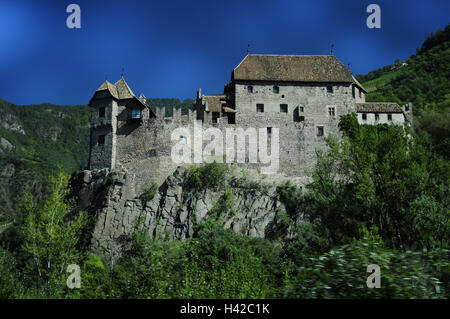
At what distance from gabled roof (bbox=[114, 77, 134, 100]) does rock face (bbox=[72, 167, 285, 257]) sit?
313 inches

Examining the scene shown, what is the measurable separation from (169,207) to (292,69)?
2133cm

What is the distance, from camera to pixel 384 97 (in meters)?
86.6

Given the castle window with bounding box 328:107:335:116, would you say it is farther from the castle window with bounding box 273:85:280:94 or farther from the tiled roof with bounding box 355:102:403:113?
the castle window with bounding box 273:85:280:94

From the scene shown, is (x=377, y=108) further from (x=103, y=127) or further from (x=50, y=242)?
(x=50, y=242)

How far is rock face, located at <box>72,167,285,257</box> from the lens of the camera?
1478 inches

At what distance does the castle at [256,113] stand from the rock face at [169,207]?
181cm

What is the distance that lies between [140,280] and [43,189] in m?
62.6

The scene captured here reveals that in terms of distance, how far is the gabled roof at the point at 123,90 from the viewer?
43.5 m

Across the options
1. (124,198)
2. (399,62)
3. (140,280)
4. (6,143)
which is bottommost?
(140,280)

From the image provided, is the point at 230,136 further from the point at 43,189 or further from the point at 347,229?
the point at 43,189

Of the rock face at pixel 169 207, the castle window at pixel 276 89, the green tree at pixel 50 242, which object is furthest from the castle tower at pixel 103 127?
the castle window at pixel 276 89

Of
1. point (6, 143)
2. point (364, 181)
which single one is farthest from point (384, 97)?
point (6, 143)

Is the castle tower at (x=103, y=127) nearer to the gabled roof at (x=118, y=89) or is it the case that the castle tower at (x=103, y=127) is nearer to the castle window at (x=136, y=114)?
the gabled roof at (x=118, y=89)

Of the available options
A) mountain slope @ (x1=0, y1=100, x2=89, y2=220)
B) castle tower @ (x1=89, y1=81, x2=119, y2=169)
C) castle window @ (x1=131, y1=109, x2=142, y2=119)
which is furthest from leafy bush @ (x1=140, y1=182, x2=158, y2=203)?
mountain slope @ (x1=0, y1=100, x2=89, y2=220)
